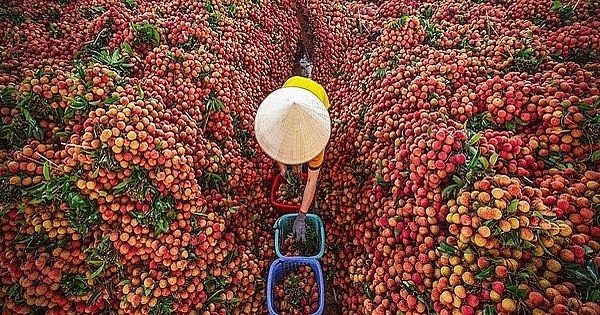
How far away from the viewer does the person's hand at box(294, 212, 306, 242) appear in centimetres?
248

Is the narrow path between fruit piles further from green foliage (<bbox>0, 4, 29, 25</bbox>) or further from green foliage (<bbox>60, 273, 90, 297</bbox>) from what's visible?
green foliage (<bbox>60, 273, 90, 297</bbox>)

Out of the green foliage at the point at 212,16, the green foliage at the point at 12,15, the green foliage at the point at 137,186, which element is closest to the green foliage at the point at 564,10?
the green foliage at the point at 212,16

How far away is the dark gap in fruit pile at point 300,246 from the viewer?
8.33ft

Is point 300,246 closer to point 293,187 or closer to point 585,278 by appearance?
point 293,187

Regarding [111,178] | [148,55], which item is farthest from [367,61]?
[111,178]

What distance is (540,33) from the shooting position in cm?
269

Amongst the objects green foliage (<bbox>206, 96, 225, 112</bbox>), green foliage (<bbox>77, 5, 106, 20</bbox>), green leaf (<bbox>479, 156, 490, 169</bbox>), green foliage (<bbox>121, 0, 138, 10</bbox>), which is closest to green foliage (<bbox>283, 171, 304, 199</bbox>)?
green foliage (<bbox>206, 96, 225, 112</bbox>)

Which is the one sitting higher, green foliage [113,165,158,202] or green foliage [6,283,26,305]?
green foliage [113,165,158,202]

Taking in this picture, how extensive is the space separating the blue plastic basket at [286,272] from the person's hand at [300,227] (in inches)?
6.8

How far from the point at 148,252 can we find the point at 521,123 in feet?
7.26

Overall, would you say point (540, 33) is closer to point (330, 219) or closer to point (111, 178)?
point (330, 219)

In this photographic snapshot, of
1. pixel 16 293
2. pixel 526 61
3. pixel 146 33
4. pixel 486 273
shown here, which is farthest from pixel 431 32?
pixel 16 293

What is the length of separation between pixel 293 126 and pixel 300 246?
1.01m

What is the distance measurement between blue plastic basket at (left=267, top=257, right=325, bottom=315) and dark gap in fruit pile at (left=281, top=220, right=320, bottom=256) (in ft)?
0.28
